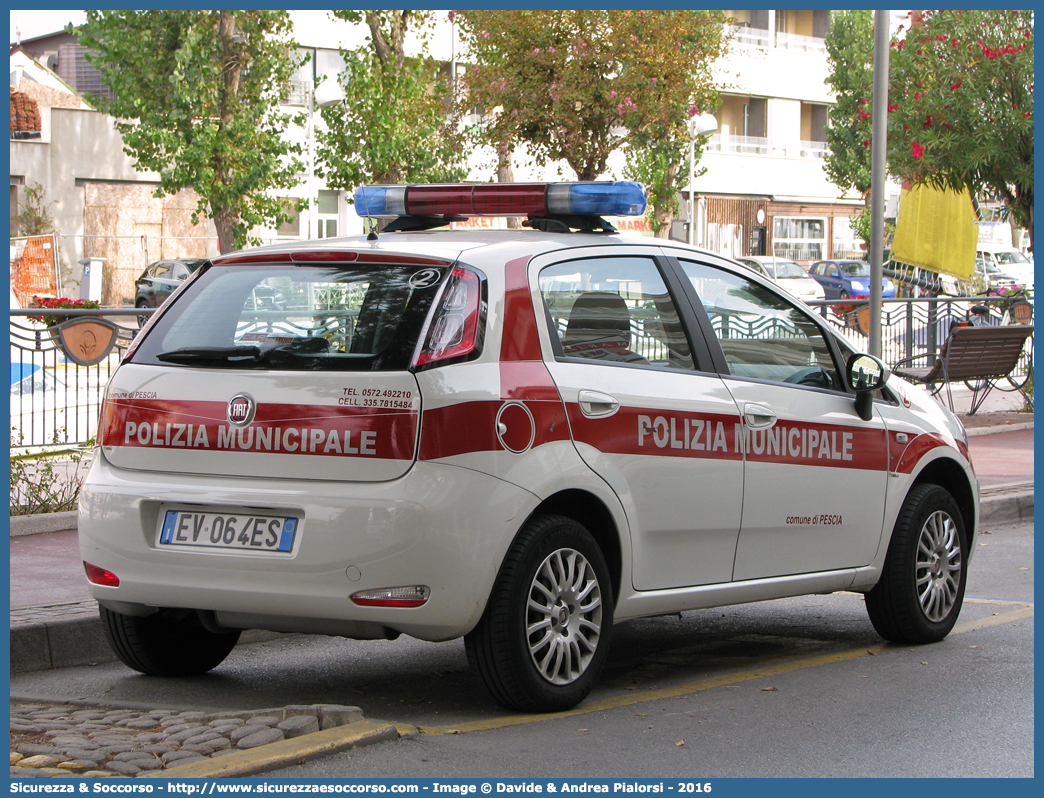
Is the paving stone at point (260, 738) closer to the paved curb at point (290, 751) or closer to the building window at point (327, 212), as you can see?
the paved curb at point (290, 751)

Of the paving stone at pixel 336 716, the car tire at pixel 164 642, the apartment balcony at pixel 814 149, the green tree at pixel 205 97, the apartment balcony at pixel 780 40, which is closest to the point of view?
the paving stone at pixel 336 716

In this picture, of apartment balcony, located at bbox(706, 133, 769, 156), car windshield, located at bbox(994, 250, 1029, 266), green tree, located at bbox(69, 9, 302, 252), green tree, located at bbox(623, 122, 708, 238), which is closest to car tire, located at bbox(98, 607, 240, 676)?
green tree, located at bbox(69, 9, 302, 252)

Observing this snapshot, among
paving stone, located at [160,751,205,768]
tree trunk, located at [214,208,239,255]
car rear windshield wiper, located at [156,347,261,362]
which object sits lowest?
paving stone, located at [160,751,205,768]

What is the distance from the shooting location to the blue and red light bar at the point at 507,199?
18.8 feet

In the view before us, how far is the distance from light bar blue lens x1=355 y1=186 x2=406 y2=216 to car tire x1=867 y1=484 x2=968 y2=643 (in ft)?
8.44

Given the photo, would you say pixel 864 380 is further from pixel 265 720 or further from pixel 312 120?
pixel 312 120

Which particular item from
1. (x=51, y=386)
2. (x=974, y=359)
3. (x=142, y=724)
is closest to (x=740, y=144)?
(x=974, y=359)

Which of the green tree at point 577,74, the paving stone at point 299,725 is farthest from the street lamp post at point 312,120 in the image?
the paving stone at point 299,725

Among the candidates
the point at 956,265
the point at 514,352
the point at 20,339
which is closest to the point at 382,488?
the point at 514,352

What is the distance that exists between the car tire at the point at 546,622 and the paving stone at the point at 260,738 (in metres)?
0.73

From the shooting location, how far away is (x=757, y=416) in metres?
5.83

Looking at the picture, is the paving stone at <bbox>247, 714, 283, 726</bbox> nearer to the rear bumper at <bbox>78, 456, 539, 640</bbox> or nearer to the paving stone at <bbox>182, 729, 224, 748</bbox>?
the paving stone at <bbox>182, 729, 224, 748</bbox>

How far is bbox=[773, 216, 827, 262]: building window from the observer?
58562mm

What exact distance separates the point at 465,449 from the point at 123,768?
1.42 metres
